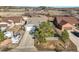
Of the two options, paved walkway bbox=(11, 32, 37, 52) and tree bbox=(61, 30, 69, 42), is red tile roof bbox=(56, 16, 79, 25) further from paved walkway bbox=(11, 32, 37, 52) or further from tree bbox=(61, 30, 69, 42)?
paved walkway bbox=(11, 32, 37, 52)

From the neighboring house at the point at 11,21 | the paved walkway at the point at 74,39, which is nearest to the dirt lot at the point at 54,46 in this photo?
the paved walkway at the point at 74,39

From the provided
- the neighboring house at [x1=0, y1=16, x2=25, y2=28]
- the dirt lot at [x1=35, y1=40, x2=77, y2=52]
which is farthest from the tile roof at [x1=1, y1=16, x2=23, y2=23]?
the dirt lot at [x1=35, y1=40, x2=77, y2=52]

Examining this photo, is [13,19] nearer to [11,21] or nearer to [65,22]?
[11,21]

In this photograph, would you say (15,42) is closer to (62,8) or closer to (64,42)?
(64,42)

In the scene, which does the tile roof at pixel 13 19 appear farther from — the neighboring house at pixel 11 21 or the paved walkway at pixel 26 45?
the paved walkway at pixel 26 45

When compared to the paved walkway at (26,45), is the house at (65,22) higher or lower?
higher
